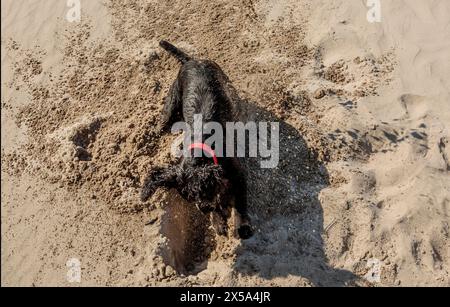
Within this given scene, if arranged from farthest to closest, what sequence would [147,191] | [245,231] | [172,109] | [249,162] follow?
[172,109]
[249,162]
[245,231]
[147,191]

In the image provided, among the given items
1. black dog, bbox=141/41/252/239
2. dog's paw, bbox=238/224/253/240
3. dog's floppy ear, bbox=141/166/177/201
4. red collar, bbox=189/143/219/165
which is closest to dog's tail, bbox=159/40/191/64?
black dog, bbox=141/41/252/239

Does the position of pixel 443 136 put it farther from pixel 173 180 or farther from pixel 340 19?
pixel 173 180

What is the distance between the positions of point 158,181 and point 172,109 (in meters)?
1.46

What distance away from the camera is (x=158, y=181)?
501cm

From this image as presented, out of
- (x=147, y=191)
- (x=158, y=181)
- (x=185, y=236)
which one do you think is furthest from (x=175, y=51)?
(x=185, y=236)

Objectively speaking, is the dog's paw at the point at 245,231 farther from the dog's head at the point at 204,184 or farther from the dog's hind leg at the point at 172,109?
the dog's hind leg at the point at 172,109

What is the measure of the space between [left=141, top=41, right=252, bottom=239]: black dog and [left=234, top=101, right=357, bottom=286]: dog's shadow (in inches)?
11.9

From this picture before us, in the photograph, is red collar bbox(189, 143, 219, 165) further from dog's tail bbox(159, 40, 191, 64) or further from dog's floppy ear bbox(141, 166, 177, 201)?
dog's tail bbox(159, 40, 191, 64)

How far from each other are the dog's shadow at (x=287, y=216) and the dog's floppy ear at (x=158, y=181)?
1.11 m

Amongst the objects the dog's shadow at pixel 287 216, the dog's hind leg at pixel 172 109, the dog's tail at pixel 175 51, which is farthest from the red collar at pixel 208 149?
the dog's tail at pixel 175 51

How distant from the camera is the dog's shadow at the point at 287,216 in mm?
5023

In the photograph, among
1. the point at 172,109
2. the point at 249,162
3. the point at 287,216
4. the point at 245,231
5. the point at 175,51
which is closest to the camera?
the point at 245,231

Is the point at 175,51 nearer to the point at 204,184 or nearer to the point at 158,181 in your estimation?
the point at 158,181

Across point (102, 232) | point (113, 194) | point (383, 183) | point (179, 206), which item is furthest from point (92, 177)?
point (383, 183)
